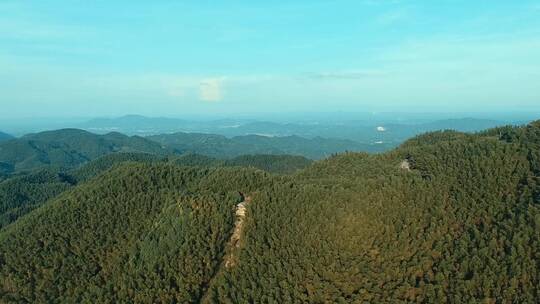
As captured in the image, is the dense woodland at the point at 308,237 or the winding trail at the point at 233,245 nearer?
the dense woodland at the point at 308,237

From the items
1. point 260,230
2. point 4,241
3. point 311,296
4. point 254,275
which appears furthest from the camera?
point 4,241

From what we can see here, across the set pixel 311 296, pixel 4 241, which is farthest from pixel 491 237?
pixel 4 241

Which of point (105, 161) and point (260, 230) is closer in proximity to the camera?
point (260, 230)

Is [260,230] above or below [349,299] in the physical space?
above

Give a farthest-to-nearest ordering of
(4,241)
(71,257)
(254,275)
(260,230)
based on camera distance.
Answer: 1. (4,241)
2. (71,257)
3. (260,230)
4. (254,275)

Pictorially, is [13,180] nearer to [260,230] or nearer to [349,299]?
[260,230]

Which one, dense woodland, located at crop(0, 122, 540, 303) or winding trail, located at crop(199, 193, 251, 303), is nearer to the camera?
dense woodland, located at crop(0, 122, 540, 303)
